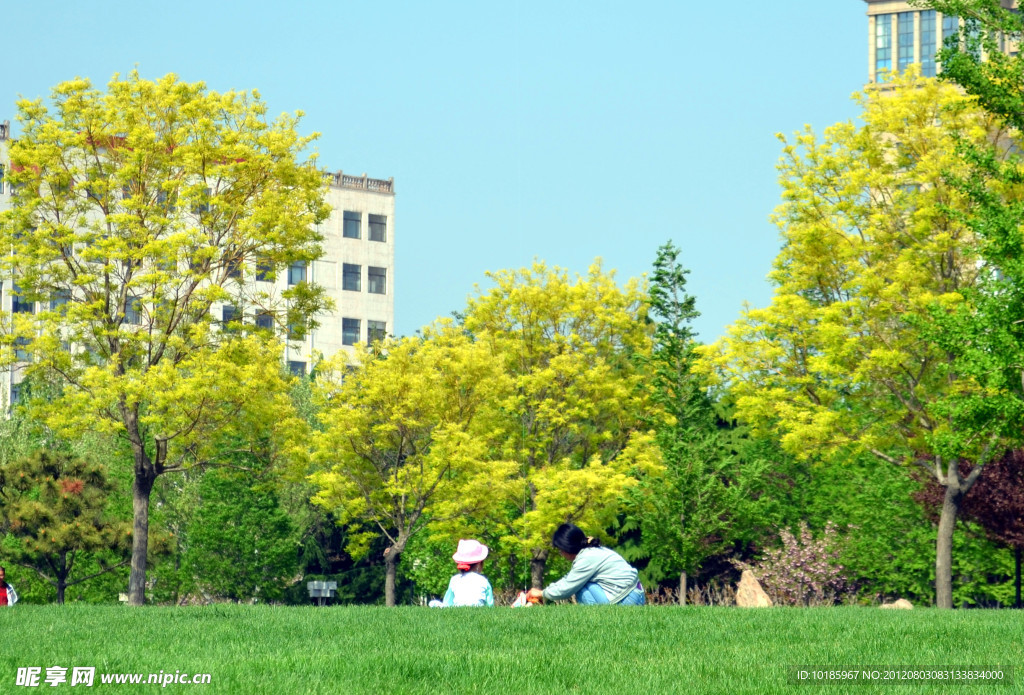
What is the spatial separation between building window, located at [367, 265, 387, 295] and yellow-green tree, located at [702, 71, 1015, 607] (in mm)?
70022

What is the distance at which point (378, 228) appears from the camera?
326 ft

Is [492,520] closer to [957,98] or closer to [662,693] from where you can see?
[957,98]

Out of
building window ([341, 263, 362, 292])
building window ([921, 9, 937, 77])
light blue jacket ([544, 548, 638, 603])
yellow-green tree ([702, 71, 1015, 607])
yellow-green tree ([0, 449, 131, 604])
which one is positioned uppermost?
building window ([921, 9, 937, 77])

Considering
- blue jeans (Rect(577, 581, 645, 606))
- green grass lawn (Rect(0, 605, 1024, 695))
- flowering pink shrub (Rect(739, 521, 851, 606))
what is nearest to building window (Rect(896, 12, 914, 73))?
flowering pink shrub (Rect(739, 521, 851, 606))

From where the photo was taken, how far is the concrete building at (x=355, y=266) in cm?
9625

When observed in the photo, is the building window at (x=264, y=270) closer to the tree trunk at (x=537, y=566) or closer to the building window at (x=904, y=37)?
the tree trunk at (x=537, y=566)

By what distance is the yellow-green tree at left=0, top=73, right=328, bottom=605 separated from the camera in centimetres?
2761

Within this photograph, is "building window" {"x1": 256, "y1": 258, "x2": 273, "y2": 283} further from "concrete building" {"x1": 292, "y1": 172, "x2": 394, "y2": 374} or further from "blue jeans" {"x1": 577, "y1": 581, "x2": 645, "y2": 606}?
"concrete building" {"x1": 292, "y1": 172, "x2": 394, "y2": 374}

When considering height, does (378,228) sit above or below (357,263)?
above

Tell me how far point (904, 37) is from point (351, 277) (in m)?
79.8

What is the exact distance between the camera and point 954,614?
13.5 metres

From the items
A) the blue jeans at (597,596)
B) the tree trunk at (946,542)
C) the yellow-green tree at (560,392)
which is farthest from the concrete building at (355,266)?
the blue jeans at (597,596)

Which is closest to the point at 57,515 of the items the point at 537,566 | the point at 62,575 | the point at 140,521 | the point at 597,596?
the point at 62,575

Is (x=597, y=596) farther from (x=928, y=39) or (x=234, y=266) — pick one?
(x=928, y=39)
